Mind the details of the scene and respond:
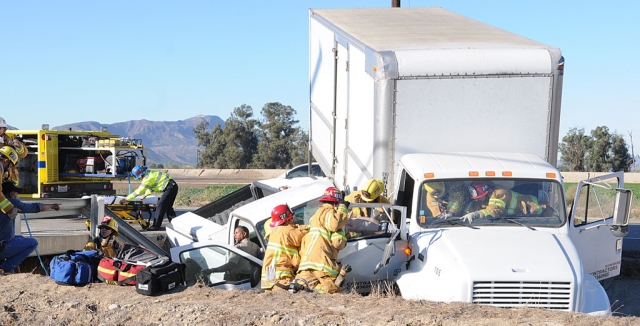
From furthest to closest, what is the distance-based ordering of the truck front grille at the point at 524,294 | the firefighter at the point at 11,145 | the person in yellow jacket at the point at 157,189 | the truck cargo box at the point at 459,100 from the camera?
1. the person in yellow jacket at the point at 157,189
2. the firefighter at the point at 11,145
3. the truck cargo box at the point at 459,100
4. the truck front grille at the point at 524,294

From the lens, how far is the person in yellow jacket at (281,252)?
7.65 metres

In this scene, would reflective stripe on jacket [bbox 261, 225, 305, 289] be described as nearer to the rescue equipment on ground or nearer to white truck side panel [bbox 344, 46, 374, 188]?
white truck side panel [bbox 344, 46, 374, 188]

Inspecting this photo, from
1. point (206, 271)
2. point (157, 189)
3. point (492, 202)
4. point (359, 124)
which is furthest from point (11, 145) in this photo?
point (492, 202)

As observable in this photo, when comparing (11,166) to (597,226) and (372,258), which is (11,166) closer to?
(372,258)

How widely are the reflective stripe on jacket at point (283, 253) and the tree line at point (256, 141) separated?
142 feet

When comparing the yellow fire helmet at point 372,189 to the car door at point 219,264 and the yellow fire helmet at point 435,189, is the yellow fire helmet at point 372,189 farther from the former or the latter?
the car door at point 219,264

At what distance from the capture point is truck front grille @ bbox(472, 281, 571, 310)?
22.1ft

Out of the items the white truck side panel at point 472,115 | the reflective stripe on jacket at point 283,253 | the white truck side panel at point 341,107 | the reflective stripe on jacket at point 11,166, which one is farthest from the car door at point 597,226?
the reflective stripe on jacket at point 11,166

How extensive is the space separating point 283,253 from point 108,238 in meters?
3.07

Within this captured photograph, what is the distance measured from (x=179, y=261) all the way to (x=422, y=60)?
149 inches

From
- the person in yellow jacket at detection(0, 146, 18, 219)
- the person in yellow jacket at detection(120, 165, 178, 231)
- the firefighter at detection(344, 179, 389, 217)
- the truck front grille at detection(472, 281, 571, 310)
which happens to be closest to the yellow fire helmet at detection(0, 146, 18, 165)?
the person in yellow jacket at detection(0, 146, 18, 219)

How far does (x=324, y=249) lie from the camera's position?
24.5 ft

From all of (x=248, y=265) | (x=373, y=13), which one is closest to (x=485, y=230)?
(x=248, y=265)

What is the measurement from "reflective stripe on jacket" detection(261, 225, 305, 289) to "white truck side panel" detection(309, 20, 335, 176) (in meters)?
4.44
